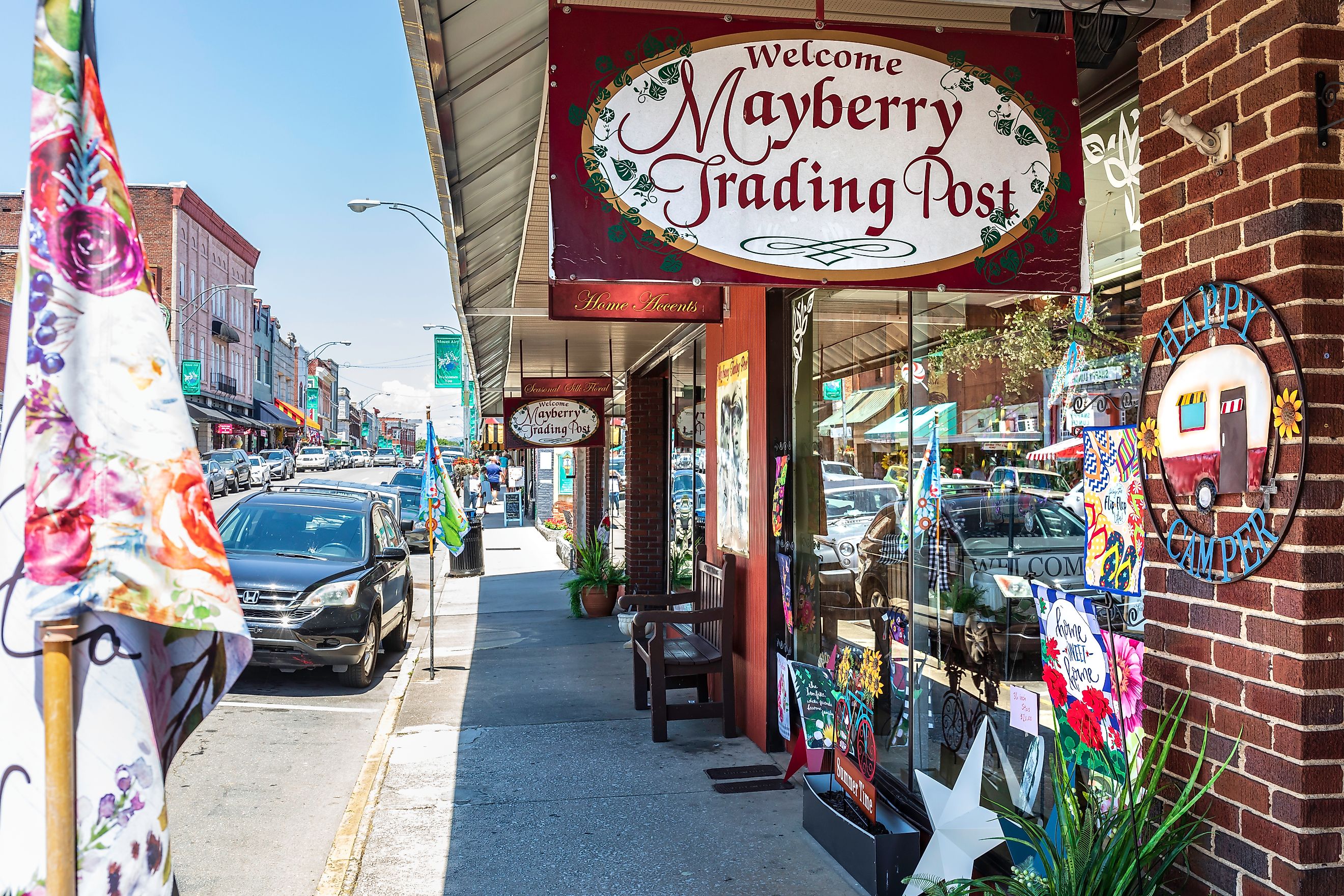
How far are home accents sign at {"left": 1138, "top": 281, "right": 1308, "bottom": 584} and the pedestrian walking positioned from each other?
1589 inches

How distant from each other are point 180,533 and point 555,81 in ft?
5.68

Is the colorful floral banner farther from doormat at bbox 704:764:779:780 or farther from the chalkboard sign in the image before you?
the chalkboard sign

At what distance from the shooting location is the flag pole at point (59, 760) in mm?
1802

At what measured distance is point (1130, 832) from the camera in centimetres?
284

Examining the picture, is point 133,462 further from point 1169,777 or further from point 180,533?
point 1169,777

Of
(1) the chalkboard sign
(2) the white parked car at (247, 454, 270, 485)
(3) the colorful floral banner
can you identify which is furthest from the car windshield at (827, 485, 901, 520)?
(2) the white parked car at (247, 454, 270, 485)

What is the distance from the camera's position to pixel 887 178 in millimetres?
3047

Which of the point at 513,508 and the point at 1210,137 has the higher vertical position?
the point at 1210,137

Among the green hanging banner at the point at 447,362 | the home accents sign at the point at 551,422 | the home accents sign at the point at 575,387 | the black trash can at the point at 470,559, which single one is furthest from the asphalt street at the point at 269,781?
the green hanging banner at the point at 447,362

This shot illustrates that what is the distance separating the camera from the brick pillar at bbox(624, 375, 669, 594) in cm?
1262

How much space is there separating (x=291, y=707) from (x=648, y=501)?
5.71 metres

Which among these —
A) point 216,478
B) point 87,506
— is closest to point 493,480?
point 216,478

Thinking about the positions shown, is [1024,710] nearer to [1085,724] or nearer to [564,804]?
[1085,724]

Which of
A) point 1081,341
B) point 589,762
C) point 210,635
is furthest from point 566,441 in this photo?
point 210,635
